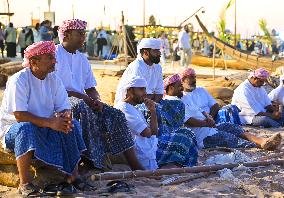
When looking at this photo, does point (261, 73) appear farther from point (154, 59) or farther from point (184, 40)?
point (184, 40)

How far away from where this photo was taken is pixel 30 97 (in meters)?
4.76

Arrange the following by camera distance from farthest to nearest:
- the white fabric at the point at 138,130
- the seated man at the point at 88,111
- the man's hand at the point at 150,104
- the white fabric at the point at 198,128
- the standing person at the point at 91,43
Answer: the standing person at the point at 91,43 < the white fabric at the point at 198,128 < the man's hand at the point at 150,104 < the white fabric at the point at 138,130 < the seated man at the point at 88,111

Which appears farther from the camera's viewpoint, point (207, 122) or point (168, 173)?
point (207, 122)

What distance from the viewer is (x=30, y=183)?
14.8ft

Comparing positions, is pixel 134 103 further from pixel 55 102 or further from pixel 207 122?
pixel 207 122

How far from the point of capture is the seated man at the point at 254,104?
30.2 ft

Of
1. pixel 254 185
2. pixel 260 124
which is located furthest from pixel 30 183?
pixel 260 124

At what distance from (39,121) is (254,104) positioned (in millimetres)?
5451

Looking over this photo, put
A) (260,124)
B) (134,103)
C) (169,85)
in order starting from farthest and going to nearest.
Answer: (260,124) → (169,85) → (134,103)

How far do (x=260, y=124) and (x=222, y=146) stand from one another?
7.80 feet

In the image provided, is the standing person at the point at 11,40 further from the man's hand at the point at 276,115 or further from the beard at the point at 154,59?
the beard at the point at 154,59

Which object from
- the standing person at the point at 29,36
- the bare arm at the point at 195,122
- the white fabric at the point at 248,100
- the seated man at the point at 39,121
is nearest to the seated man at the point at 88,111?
the seated man at the point at 39,121

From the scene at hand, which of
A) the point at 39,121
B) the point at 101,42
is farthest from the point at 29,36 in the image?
the point at 39,121

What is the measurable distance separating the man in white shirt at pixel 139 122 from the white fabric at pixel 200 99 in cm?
182
